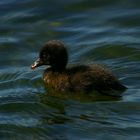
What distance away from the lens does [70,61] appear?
12.2m

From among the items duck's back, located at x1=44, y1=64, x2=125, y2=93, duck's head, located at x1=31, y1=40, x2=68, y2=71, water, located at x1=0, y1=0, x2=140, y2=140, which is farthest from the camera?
duck's head, located at x1=31, y1=40, x2=68, y2=71

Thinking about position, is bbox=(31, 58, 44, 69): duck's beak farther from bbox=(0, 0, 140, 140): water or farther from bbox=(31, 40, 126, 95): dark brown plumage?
bbox=(0, 0, 140, 140): water

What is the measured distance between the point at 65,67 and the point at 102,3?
4.42m

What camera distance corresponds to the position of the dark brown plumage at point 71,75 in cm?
1052

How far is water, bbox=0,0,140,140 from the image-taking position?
9.40m

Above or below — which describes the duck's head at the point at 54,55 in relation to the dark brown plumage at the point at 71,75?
above

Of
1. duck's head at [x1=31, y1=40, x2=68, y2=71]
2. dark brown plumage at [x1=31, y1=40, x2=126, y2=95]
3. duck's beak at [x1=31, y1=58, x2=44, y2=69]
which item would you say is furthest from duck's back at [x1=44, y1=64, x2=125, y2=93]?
duck's beak at [x1=31, y1=58, x2=44, y2=69]

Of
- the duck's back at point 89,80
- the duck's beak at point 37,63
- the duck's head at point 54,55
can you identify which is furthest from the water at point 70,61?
the duck's head at point 54,55

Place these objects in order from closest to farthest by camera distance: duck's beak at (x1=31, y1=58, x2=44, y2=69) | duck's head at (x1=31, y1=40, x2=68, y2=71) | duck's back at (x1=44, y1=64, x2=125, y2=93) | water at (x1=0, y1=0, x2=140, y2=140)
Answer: water at (x1=0, y1=0, x2=140, y2=140) → duck's back at (x1=44, y1=64, x2=125, y2=93) → duck's head at (x1=31, y1=40, x2=68, y2=71) → duck's beak at (x1=31, y1=58, x2=44, y2=69)

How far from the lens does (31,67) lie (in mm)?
11328

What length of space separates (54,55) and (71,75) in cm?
52

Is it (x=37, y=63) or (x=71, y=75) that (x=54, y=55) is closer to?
(x=37, y=63)

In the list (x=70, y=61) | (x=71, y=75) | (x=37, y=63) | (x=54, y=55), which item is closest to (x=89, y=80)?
(x=71, y=75)

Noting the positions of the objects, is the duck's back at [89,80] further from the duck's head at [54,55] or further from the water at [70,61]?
the duck's head at [54,55]
